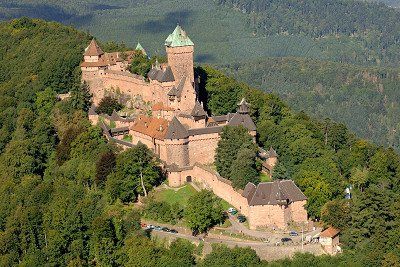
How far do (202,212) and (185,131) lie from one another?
36.9ft

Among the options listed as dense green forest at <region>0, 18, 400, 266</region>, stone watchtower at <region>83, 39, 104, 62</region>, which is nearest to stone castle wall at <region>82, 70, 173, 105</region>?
dense green forest at <region>0, 18, 400, 266</region>

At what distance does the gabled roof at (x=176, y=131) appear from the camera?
260 feet

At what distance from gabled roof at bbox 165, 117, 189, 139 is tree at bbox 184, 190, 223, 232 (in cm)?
833

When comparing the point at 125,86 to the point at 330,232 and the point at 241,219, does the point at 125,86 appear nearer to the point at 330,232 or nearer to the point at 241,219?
the point at 241,219

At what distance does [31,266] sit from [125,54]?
114ft

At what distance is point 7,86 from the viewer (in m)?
107

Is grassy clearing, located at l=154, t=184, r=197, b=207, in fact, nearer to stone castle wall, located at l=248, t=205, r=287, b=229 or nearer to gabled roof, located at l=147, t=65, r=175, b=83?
stone castle wall, located at l=248, t=205, r=287, b=229

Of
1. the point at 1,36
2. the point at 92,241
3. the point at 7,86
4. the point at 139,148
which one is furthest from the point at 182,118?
the point at 1,36

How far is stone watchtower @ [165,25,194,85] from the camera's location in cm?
8594

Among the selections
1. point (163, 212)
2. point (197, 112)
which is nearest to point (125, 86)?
point (197, 112)

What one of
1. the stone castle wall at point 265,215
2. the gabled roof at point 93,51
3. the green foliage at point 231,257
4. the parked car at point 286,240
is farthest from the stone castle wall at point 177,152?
the gabled roof at point 93,51

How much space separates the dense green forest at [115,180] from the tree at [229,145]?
171 inches

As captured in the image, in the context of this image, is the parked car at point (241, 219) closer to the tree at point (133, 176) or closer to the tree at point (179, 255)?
the tree at point (179, 255)

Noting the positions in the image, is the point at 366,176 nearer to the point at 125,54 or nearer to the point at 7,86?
the point at 125,54
